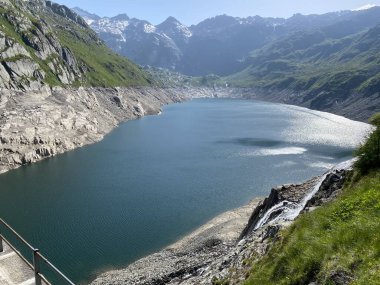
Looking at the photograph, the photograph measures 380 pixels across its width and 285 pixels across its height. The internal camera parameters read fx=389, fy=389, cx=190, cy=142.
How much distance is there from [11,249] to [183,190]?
7937cm

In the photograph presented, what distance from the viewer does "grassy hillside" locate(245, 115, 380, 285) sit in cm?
1414

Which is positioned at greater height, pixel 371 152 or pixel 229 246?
Result: pixel 371 152

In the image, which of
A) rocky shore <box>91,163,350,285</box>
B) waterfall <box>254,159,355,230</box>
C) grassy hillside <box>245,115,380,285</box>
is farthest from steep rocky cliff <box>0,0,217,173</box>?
grassy hillside <box>245,115,380,285</box>

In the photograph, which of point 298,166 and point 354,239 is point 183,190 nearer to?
point 298,166

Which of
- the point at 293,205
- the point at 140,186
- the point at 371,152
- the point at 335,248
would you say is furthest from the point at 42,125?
the point at 335,248

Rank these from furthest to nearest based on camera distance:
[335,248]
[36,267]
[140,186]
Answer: [140,186], [335,248], [36,267]

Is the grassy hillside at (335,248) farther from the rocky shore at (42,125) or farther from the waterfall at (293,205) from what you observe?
the rocky shore at (42,125)

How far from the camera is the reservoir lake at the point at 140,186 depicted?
211ft

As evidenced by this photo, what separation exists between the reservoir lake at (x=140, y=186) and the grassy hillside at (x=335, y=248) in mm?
15126

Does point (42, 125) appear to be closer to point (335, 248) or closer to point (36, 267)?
point (36, 267)

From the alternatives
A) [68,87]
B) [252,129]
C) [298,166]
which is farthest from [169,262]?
[68,87]

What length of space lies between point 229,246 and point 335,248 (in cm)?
3249

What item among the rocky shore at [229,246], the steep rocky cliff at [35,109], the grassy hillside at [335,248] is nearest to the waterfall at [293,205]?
the rocky shore at [229,246]

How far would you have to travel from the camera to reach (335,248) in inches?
635
